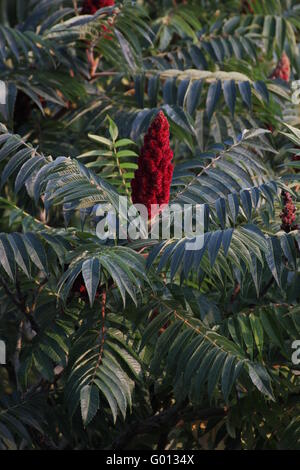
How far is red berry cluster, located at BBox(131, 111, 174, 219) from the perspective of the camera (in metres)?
3.51

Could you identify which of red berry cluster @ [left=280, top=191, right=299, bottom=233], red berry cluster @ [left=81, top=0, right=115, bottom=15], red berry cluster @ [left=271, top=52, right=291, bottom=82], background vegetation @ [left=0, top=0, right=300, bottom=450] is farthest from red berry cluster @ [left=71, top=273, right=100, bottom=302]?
red berry cluster @ [left=271, top=52, right=291, bottom=82]

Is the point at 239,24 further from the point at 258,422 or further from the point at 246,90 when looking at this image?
the point at 258,422

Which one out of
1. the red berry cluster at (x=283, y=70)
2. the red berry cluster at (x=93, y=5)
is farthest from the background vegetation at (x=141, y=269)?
the red berry cluster at (x=283, y=70)

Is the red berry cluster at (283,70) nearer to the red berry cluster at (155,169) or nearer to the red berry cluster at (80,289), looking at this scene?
the red berry cluster at (155,169)

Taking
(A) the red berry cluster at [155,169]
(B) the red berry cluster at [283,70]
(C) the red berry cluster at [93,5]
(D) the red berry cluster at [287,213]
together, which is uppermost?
(C) the red berry cluster at [93,5]

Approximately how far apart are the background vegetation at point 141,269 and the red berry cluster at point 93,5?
24 cm

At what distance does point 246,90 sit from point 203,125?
598 millimetres

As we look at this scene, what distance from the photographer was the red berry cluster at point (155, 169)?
351 cm

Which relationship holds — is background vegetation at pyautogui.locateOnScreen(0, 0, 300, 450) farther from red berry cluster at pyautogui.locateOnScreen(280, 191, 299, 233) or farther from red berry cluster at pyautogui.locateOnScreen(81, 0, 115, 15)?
red berry cluster at pyautogui.locateOnScreen(81, 0, 115, 15)

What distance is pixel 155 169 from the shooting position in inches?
138

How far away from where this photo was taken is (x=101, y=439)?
438cm

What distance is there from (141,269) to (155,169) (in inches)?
18.7

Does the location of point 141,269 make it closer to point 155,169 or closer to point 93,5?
point 155,169

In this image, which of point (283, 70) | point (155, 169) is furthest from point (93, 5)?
point (155, 169)
